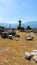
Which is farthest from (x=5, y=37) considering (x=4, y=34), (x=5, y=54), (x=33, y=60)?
(x=33, y=60)

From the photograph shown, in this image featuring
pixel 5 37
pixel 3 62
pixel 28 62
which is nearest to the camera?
pixel 3 62

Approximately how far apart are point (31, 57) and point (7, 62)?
294cm

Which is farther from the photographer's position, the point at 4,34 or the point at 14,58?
the point at 4,34

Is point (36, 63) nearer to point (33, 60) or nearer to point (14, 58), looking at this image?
point (33, 60)

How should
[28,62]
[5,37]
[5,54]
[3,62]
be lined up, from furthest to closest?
[5,37] → [5,54] → [28,62] → [3,62]

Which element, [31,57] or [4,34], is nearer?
[31,57]

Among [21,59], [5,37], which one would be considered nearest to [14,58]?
[21,59]

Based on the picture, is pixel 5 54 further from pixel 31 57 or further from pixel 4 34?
pixel 4 34

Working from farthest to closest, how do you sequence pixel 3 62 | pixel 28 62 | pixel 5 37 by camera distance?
pixel 5 37 → pixel 28 62 → pixel 3 62

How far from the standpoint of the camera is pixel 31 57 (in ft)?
55.3

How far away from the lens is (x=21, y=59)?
54.2 feet

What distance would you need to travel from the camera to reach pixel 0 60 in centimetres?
1545

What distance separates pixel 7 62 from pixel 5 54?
243 centimetres

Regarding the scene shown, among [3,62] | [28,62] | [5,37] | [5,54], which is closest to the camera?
[3,62]
